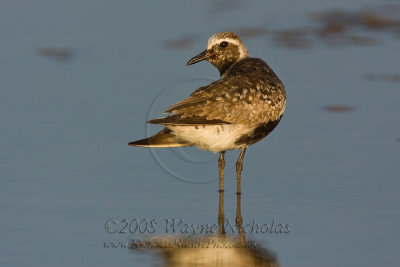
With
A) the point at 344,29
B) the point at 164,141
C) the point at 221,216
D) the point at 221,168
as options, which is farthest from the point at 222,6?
the point at 221,216

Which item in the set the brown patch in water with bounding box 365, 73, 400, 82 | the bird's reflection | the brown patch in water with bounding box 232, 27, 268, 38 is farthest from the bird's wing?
the brown patch in water with bounding box 232, 27, 268, 38

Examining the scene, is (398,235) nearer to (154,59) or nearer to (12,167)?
(12,167)

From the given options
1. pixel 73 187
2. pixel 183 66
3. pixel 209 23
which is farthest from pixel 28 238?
pixel 209 23

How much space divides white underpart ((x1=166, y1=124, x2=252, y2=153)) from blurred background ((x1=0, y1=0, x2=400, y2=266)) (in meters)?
0.51

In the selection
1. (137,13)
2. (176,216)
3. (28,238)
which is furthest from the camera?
(137,13)

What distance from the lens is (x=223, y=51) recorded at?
11.7 meters

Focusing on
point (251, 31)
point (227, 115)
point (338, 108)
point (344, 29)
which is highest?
point (344, 29)

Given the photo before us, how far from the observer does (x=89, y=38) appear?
16.1 metres

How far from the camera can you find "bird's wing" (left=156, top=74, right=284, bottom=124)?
32.2 feet

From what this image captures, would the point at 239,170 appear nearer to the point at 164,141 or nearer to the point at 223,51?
the point at 164,141

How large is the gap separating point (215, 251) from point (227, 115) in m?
1.80

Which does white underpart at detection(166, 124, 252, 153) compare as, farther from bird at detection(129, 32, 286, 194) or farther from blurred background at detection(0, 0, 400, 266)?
blurred background at detection(0, 0, 400, 266)

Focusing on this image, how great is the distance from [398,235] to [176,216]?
2160mm

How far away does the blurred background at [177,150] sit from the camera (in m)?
9.02
